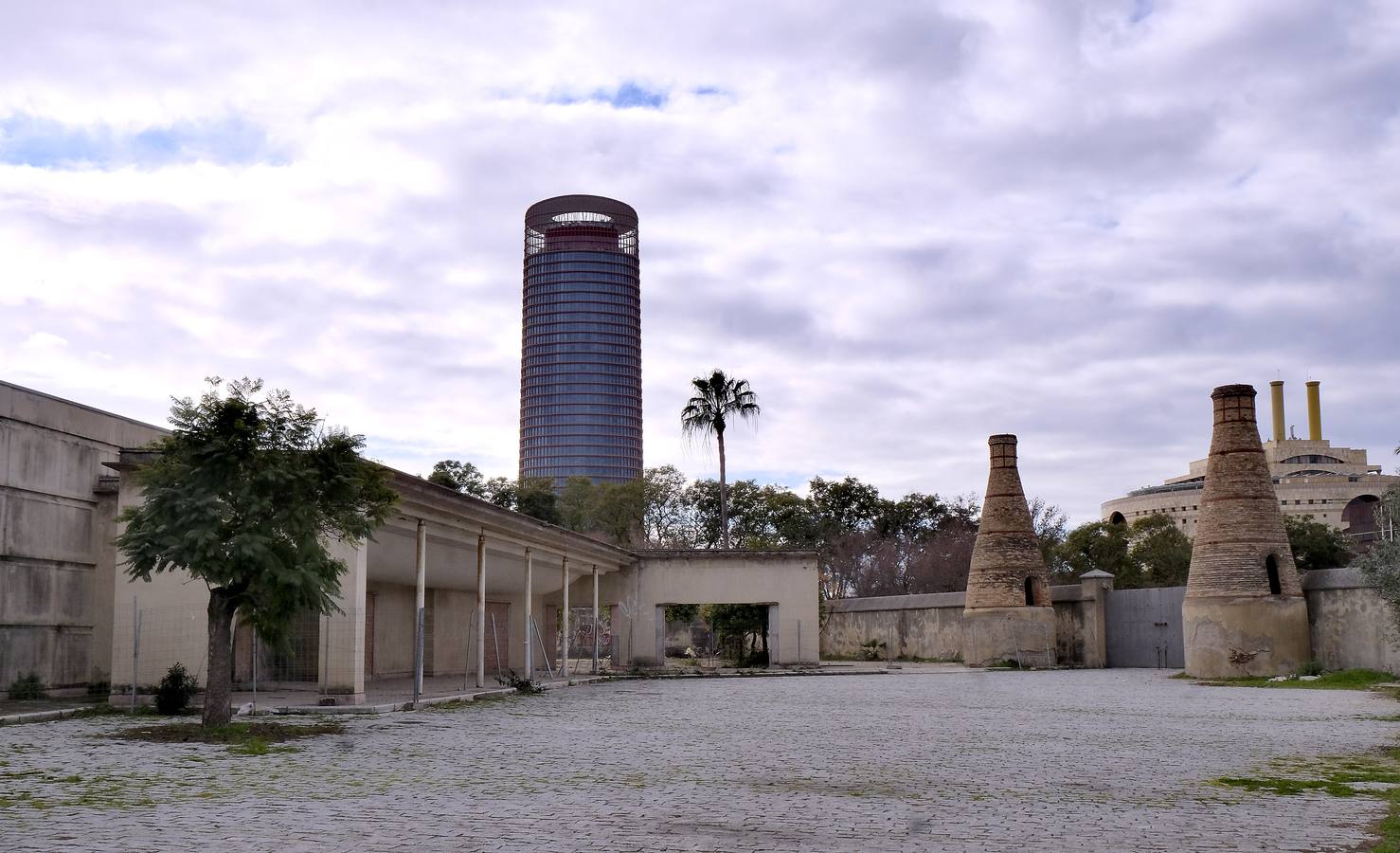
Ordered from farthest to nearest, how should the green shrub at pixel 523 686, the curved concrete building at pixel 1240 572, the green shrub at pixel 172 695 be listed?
the curved concrete building at pixel 1240 572 → the green shrub at pixel 523 686 → the green shrub at pixel 172 695

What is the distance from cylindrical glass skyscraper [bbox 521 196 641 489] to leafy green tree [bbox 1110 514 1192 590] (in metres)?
96.1

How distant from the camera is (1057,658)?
39000 mm

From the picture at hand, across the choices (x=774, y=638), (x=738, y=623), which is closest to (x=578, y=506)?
(x=738, y=623)

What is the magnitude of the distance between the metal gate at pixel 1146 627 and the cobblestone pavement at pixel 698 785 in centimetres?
1937

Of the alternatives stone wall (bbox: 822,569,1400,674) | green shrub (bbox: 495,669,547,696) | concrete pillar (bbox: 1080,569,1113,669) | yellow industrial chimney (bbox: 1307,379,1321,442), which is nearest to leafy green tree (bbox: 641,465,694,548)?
stone wall (bbox: 822,569,1400,674)

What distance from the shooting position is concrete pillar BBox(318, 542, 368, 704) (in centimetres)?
1756

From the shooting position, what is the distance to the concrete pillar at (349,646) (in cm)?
1756

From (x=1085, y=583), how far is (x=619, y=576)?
15439mm

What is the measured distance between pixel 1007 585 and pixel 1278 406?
3412 inches

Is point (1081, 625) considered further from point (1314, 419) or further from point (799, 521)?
point (1314, 419)

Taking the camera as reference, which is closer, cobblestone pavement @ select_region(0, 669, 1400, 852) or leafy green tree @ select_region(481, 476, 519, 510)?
cobblestone pavement @ select_region(0, 669, 1400, 852)

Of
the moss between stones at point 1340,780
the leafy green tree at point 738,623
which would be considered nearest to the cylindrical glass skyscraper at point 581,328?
the leafy green tree at point 738,623

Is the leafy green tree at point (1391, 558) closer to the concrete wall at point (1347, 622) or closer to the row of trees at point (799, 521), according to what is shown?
the concrete wall at point (1347, 622)

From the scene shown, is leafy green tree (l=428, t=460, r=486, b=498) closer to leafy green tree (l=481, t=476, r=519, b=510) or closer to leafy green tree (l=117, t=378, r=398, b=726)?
leafy green tree (l=481, t=476, r=519, b=510)
